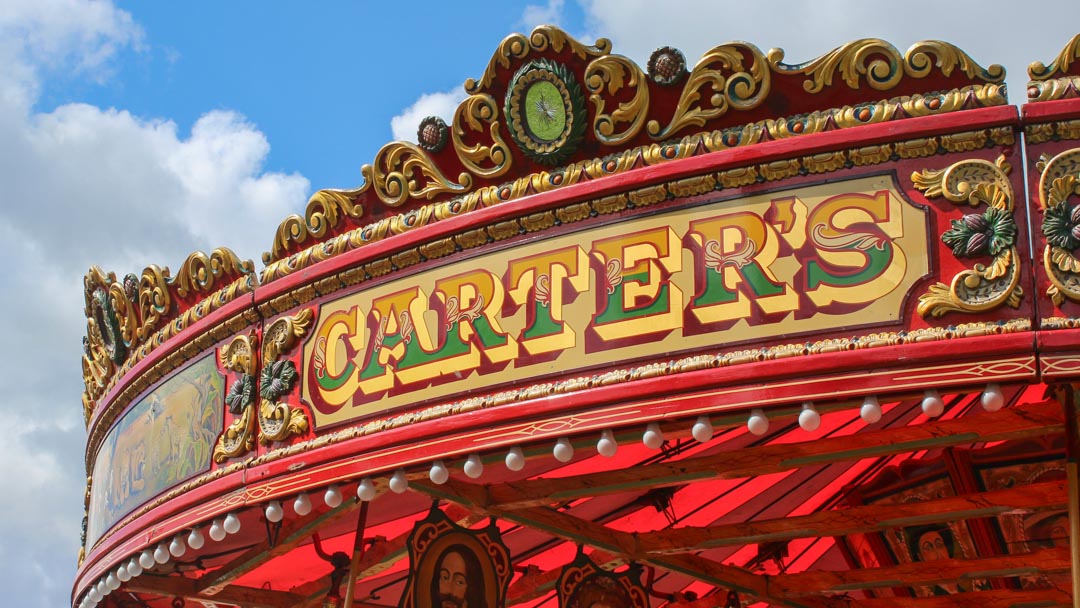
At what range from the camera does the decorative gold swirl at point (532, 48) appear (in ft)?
21.1

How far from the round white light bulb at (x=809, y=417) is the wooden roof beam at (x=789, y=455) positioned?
74cm

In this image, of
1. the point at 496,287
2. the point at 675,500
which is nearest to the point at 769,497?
the point at 675,500

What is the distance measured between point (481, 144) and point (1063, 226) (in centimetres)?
269

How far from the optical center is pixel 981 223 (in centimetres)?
558

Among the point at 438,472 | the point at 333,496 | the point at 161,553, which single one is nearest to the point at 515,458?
the point at 438,472

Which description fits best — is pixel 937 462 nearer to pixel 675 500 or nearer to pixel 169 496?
pixel 675 500

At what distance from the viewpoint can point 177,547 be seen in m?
7.55

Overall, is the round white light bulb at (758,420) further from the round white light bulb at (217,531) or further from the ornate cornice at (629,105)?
the round white light bulb at (217,531)

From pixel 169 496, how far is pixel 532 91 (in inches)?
121

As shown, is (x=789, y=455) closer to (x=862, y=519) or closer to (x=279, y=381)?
(x=862, y=519)

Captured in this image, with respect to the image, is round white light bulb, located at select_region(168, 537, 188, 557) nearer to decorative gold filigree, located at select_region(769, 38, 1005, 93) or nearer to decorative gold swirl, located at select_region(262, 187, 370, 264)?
decorative gold swirl, located at select_region(262, 187, 370, 264)

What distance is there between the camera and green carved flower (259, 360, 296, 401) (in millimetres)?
7277

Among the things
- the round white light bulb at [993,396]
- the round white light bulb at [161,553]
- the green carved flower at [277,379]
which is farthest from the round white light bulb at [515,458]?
the round white light bulb at [161,553]

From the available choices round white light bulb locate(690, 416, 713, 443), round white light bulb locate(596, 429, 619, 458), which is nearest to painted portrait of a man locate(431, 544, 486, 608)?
round white light bulb locate(596, 429, 619, 458)
